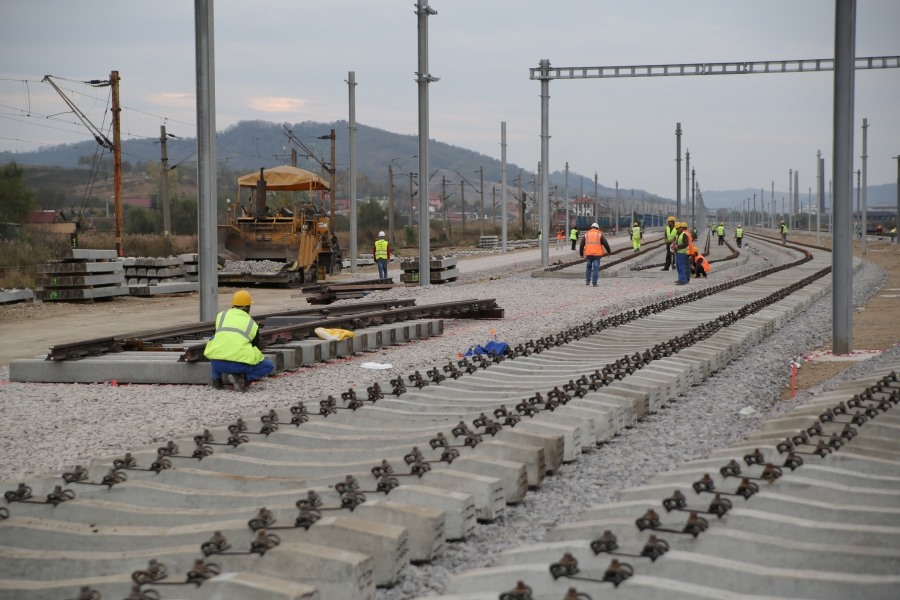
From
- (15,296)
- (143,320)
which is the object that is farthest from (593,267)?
(15,296)

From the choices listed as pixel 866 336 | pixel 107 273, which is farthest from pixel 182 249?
pixel 866 336

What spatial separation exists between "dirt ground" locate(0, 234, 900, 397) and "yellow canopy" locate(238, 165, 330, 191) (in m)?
3.60

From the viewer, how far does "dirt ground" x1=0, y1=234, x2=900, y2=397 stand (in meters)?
14.9

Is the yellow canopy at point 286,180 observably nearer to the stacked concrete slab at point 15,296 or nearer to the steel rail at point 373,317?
Result: the stacked concrete slab at point 15,296

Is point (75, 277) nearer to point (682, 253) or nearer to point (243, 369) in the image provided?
point (682, 253)

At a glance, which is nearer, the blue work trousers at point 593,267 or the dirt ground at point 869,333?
the dirt ground at point 869,333

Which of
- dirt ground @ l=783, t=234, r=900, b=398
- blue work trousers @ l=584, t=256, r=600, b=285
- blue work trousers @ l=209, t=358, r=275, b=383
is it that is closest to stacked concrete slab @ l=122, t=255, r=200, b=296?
blue work trousers @ l=584, t=256, r=600, b=285

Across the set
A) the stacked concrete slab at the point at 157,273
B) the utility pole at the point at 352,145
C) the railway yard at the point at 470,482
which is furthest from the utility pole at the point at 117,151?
the railway yard at the point at 470,482

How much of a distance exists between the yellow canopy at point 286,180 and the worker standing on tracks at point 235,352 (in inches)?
866

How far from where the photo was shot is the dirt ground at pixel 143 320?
14891 mm

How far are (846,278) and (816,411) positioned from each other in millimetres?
5895

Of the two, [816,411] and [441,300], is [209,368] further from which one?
[441,300]

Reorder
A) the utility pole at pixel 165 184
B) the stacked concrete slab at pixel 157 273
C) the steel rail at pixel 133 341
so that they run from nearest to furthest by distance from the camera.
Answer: the steel rail at pixel 133 341 < the stacked concrete slab at pixel 157 273 < the utility pole at pixel 165 184

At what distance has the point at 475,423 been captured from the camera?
703 cm
